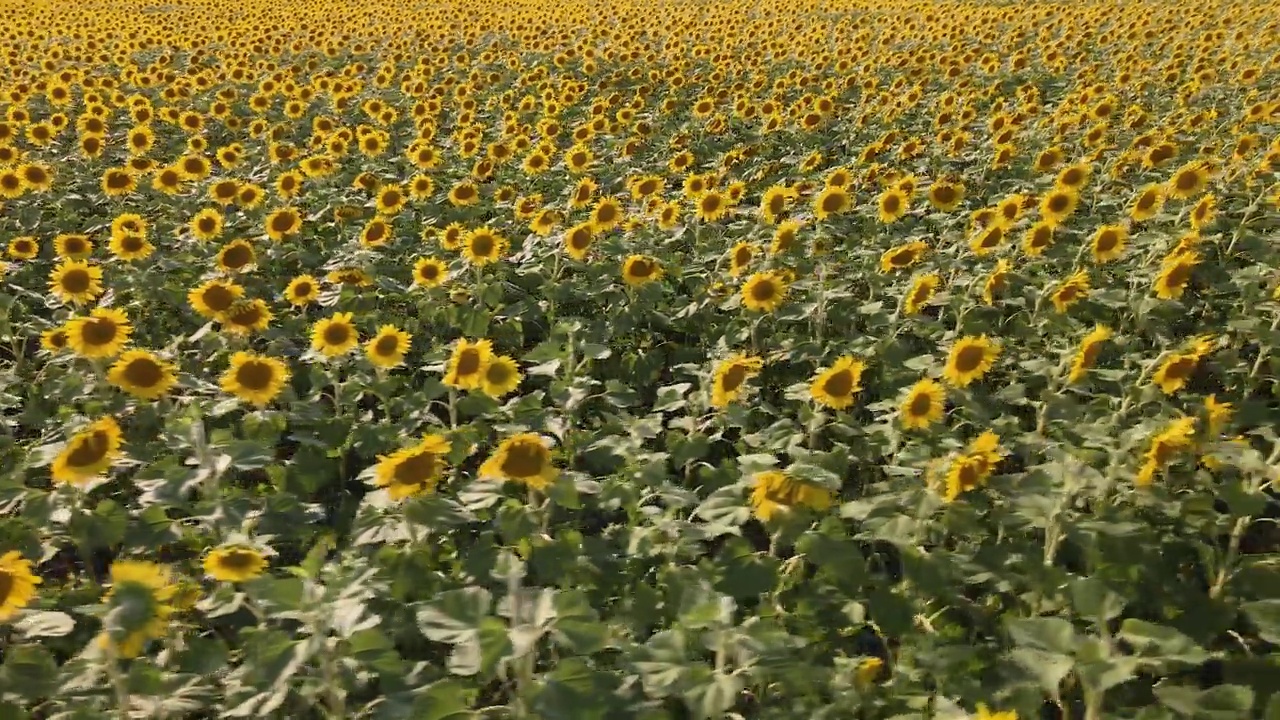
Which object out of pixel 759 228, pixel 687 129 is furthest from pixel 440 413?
pixel 687 129

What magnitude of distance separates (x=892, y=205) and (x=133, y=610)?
5.17 metres

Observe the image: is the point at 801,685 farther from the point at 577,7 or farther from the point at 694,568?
the point at 577,7

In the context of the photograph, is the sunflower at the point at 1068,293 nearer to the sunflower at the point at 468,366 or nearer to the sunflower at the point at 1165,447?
the sunflower at the point at 1165,447

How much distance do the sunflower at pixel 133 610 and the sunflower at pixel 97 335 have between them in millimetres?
1818

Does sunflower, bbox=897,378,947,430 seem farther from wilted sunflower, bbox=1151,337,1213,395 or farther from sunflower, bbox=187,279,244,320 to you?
sunflower, bbox=187,279,244,320

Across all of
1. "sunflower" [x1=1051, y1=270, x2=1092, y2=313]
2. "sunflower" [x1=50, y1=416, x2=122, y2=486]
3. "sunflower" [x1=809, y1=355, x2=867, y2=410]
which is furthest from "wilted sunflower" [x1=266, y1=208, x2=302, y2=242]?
"sunflower" [x1=1051, y1=270, x2=1092, y2=313]

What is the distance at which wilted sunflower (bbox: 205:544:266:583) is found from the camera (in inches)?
114

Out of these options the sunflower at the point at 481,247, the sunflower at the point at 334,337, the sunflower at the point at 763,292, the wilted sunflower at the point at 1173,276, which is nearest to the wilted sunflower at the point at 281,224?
the sunflower at the point at 481,247

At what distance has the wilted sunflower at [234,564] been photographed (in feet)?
9.48

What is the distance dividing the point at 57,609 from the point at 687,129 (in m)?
7.57

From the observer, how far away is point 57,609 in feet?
10.8

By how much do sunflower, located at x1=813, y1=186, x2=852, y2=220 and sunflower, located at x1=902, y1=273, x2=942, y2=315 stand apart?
5.29 feet

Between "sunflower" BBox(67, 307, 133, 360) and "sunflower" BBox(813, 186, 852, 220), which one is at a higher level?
"sunflower" BBox(813, 186, 852, 220)

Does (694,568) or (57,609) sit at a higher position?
(694,568)
